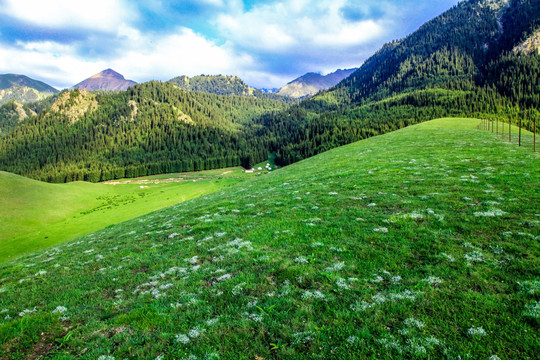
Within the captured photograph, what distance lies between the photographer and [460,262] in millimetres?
9500

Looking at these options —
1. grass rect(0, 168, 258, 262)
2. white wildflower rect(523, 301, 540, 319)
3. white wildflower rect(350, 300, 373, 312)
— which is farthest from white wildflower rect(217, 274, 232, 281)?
grass rect(0, 168, 258, 262)

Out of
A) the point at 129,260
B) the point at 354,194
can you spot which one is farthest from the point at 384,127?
the point at 129,260

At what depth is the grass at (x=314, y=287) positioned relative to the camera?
21.9ft

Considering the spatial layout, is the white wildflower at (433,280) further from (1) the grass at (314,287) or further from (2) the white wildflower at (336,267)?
(2) the white wildflower at (336,267)

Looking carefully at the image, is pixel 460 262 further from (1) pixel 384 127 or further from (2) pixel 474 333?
(1) pixel 384 127

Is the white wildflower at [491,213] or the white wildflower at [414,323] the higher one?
the white wildflower at [491,213]

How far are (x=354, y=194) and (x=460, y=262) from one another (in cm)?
1150

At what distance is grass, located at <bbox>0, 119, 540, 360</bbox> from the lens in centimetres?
668

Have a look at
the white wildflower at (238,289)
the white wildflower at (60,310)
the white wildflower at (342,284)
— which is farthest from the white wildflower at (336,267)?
the white wildflower at (60,310)

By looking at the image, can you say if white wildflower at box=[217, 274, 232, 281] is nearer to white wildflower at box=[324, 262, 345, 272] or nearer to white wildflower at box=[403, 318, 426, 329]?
white wildflower at box=[324, 262, 345, 272]

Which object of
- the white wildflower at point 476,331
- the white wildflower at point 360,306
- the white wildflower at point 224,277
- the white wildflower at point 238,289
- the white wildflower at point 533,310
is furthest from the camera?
the white wildflower at point 224,277

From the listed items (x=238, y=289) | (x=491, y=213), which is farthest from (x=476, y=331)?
(x=491, y=213)

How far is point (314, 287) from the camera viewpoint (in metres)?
9.31

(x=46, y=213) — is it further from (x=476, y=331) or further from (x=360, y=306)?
(x=476, y=331)
